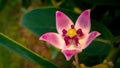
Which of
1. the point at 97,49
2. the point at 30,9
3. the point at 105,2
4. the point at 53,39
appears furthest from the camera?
the point at 30,9

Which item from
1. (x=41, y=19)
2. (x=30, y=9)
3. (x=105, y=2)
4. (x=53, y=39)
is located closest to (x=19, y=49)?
(x=53, y=39)

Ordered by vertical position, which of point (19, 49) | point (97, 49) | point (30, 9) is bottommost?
point (30, 9)

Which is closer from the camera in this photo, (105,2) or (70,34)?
(70,34)

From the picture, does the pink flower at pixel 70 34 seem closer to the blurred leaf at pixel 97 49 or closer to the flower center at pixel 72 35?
the flower center at pixel 72 35

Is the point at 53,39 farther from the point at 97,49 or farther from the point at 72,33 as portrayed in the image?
the point at 97,49

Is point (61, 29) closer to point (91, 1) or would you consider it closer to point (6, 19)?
point (91, 1)

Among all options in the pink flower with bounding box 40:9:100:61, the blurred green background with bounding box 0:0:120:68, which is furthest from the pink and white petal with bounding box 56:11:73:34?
the blurred green background with bounding box 0:0:120:68

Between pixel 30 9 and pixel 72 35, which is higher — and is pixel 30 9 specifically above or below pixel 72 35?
below
